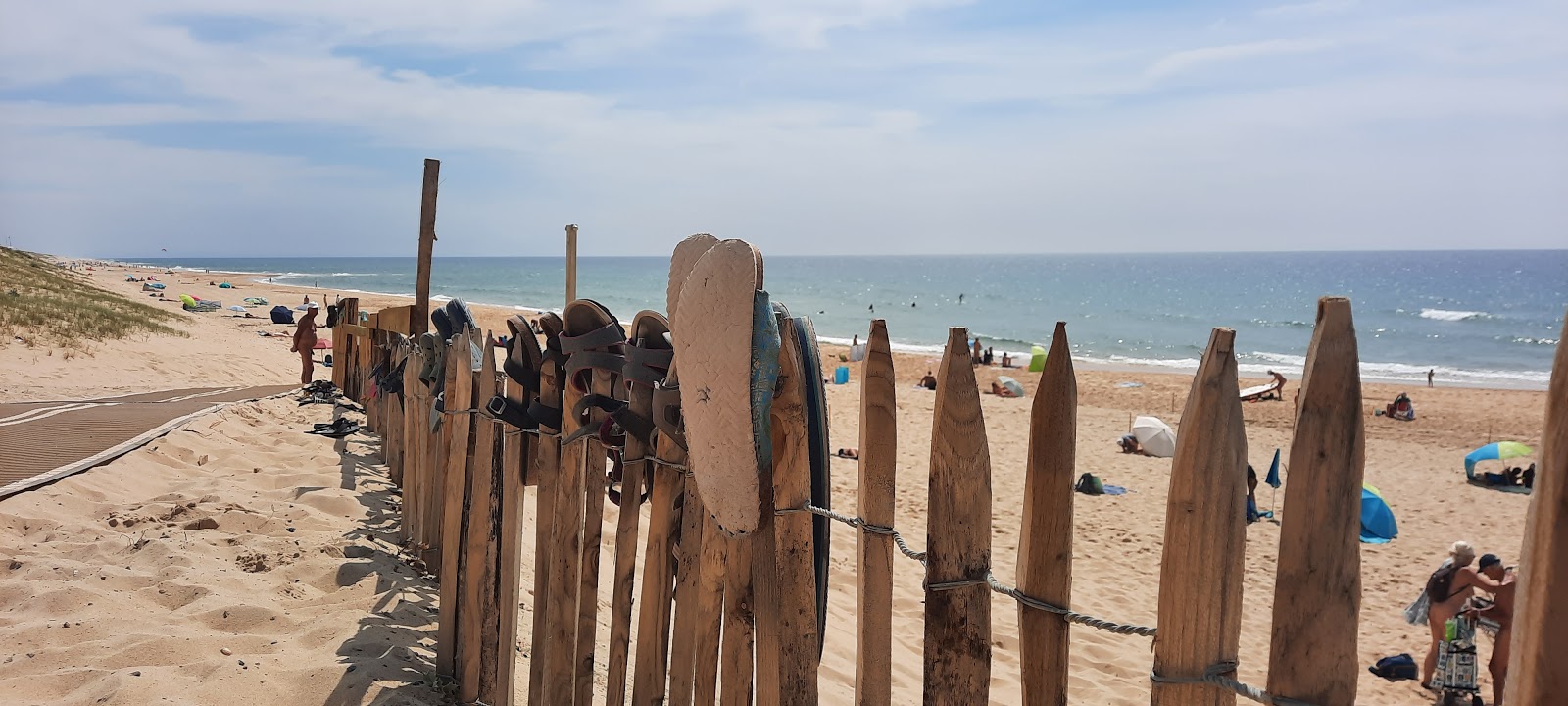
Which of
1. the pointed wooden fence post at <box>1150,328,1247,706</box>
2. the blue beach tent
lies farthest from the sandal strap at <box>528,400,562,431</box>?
the blue beach tent

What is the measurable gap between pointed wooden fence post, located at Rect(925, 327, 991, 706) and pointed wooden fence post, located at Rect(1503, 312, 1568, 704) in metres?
0.86

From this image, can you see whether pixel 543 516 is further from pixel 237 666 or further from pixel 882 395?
pixel 882 395

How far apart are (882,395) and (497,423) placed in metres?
1.97

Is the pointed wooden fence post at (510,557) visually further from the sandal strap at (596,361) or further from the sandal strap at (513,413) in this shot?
the sandal strap at (596,361)

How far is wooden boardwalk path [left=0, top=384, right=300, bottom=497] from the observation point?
5.61 meters

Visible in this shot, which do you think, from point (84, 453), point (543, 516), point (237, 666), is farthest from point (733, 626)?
point (84, 453)

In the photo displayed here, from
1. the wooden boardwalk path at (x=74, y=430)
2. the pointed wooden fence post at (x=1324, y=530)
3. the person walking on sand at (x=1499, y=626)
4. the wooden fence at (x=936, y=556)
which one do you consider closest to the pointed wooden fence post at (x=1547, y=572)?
the wooden fence at (x=936, y=556)

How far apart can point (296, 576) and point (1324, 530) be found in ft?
14.7

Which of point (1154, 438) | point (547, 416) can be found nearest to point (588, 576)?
point (547, 416)

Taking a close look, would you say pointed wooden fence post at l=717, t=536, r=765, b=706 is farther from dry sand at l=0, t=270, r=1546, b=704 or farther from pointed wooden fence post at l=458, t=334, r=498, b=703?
dry sand at l=0, t=270, r=1546, b=704

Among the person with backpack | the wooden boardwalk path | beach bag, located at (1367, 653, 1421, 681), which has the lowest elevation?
beach bag, located at (1367, 653, 1421, 681)

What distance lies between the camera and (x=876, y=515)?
1.97 metres

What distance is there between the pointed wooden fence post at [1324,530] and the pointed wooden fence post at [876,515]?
79 cm

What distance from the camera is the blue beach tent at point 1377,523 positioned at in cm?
1032
